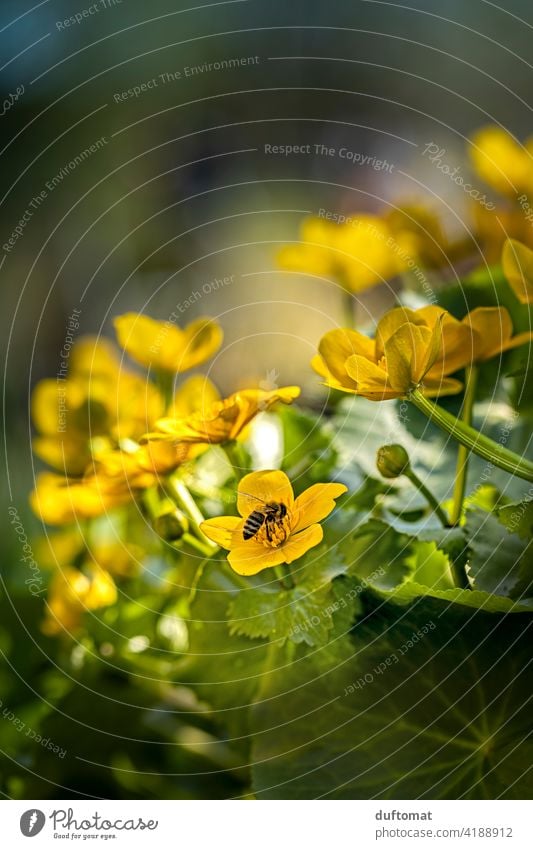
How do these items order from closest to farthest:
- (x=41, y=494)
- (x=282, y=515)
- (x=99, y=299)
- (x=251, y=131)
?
(x=282, y=515) → (x=41, y=494) → (x=99, y=299) → (x=251, y=131)

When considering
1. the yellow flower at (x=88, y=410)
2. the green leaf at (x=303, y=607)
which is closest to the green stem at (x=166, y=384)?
the yellow flower at (x=88, y=410)

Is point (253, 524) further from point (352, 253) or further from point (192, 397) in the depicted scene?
point (352, 253)

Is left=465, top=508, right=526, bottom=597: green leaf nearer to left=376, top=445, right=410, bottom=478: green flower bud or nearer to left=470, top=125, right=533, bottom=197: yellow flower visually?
left=376, top=445, right=410, bottom=478: green flower bud

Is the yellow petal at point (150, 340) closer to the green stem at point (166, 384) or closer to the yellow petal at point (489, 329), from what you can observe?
the green stem at point (166, 384)

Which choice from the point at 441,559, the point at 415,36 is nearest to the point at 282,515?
the point at 441,559

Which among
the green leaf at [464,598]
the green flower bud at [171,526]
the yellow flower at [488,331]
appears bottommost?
the green leaf at [464,598]

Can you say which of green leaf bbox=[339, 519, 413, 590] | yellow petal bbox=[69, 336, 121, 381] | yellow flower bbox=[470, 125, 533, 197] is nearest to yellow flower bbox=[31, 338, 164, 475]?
yellow petal bbox=[69, 336, 121, 381]

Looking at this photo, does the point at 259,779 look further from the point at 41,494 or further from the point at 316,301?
the point at 316,301
